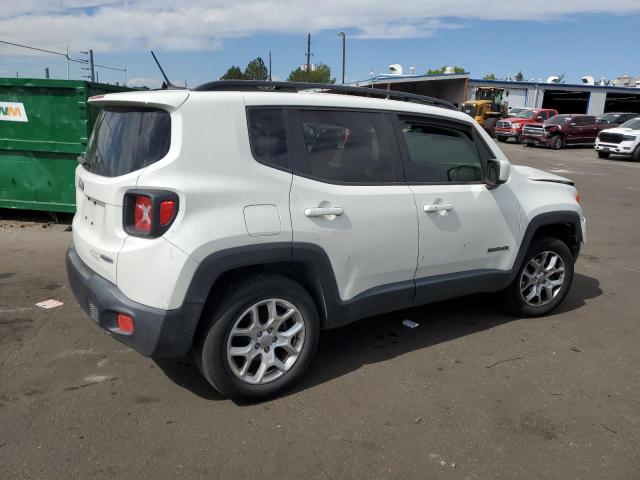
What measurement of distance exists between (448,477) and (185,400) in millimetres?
1577

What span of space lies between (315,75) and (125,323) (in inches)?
2765

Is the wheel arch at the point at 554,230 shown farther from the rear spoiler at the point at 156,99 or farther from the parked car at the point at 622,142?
the parked car at the point at 622,142

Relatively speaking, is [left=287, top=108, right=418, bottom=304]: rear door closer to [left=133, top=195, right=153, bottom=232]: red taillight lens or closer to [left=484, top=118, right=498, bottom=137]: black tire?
[left=133, top=195, right=153, bottom=232]: red taillight lens

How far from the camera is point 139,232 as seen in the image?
2842mm

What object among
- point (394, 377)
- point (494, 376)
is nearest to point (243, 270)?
point (394, 377)

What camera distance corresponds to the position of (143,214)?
2832mm

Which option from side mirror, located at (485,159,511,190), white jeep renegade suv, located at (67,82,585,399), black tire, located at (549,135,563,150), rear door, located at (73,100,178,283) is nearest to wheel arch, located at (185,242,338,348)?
white jeep renegade suv, located at (67,82,585,399)

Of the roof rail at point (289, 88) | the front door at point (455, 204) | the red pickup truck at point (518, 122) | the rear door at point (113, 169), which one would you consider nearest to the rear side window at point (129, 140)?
the rear door at point (113, 169)

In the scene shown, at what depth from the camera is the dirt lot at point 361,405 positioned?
273 centimetres

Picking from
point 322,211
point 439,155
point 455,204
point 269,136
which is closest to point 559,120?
point 439,155

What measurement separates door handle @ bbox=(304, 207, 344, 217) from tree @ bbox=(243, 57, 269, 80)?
228ft

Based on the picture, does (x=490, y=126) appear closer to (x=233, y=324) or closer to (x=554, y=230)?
(x=554, y=230)

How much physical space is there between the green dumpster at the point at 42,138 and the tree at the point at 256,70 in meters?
64.7

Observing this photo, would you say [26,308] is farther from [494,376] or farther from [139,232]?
[494,376]
